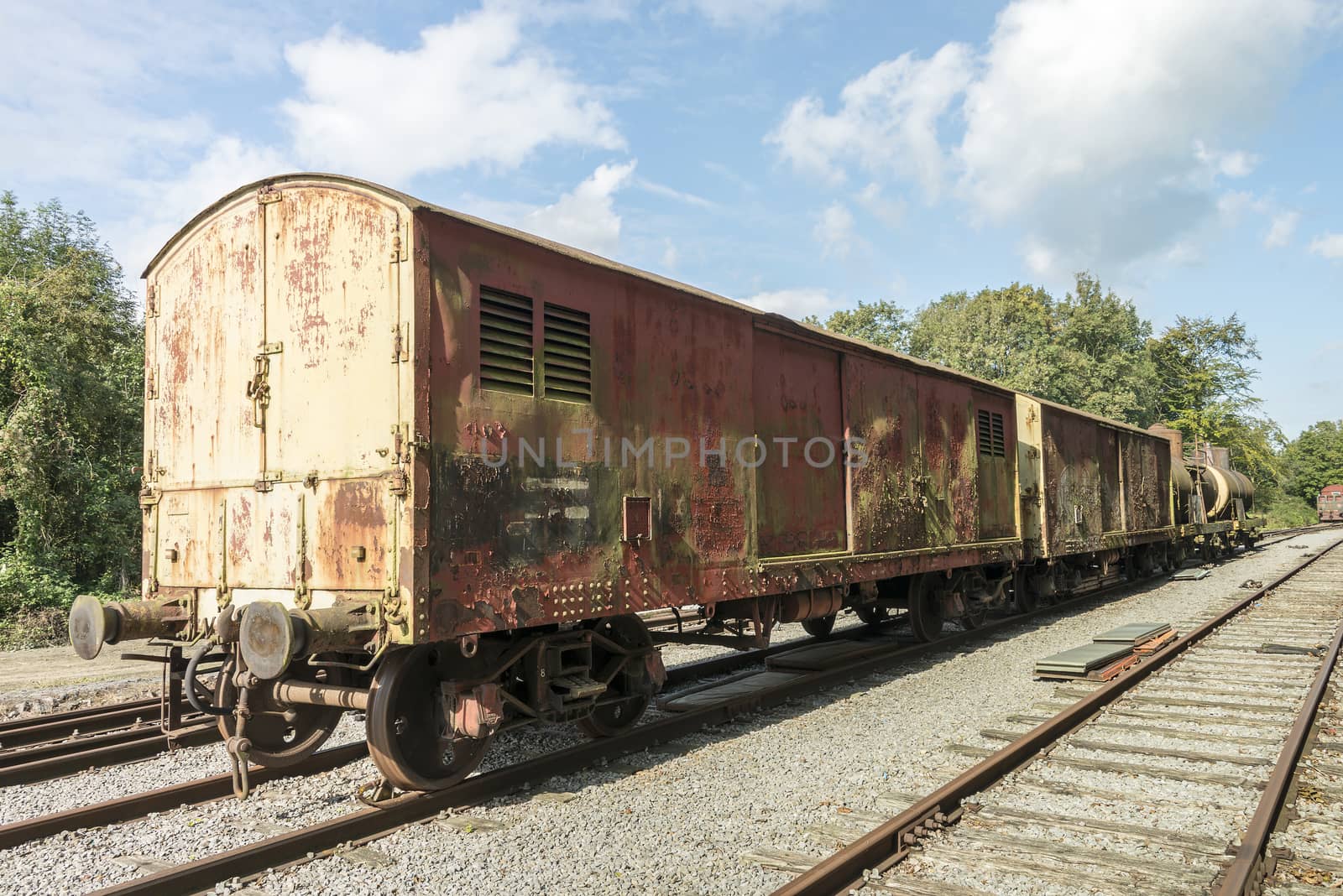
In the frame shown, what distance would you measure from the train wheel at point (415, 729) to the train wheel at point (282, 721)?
590 millimetres

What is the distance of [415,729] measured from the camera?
17.1ft

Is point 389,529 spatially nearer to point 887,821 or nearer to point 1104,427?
point 887,821

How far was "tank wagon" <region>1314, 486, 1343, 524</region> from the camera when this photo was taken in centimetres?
5844

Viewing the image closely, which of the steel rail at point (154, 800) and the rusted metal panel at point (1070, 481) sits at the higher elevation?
the rusted metal panel at point (1070, 481)

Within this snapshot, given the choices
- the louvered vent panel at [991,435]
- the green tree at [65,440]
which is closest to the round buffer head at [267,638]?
the louvered vent panel at [991,435]

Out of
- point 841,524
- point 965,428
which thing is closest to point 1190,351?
point 965,428

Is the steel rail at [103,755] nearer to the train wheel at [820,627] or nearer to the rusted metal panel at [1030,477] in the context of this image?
the train wheel at [820,627]

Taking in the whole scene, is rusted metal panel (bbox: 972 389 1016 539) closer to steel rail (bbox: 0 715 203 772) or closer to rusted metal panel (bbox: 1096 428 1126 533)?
rusted metal panel (bbox: 1096 428 1126 533)

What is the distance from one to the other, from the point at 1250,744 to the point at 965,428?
5.87 metres

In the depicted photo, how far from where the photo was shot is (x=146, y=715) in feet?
25.5

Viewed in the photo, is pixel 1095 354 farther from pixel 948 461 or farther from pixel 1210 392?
pixel 948 461

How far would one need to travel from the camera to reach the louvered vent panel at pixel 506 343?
207 inches

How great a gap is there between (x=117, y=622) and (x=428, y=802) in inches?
91.0

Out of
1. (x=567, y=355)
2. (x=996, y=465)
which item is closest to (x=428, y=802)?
(x=567, y=355)
